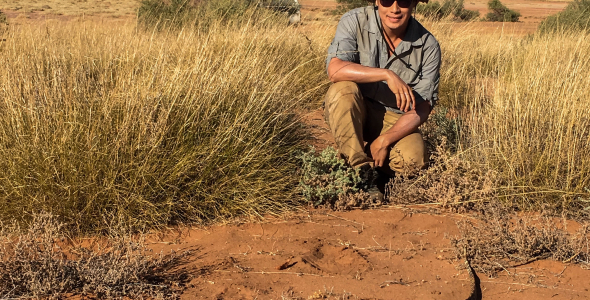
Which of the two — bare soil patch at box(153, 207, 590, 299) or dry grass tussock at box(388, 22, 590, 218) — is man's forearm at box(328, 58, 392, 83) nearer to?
dry grass tussock at box(388, 22, 590, 218)

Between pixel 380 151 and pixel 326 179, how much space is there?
54 cm

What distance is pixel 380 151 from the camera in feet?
13.3

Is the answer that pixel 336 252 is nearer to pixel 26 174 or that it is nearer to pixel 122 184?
pixel 122 184

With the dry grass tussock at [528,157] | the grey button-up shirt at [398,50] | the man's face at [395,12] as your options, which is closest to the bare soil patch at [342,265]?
the dry grass tussock at [528,157]

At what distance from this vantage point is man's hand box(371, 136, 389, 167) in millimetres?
4035

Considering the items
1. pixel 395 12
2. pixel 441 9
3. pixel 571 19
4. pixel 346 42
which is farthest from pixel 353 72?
pixel 441 9

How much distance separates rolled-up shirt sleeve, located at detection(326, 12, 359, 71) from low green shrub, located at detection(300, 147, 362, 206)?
25.4 inches

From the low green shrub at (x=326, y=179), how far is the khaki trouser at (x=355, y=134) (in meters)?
0.08

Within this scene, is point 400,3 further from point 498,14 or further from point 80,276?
point 498,14

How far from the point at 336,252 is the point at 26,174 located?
1.72 metres

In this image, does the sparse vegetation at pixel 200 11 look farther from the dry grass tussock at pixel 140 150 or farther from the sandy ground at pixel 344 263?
the sandy ground at pixel 344 263

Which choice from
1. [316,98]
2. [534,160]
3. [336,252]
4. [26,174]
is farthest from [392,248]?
[316,98]

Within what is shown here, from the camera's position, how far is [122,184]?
3184 mm

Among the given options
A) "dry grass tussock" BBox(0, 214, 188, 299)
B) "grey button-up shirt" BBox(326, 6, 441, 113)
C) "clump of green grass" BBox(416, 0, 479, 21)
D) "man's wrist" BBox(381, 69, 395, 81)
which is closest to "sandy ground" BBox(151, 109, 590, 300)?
"dry grass tussock" BBox(0, 214, 188, 299)
